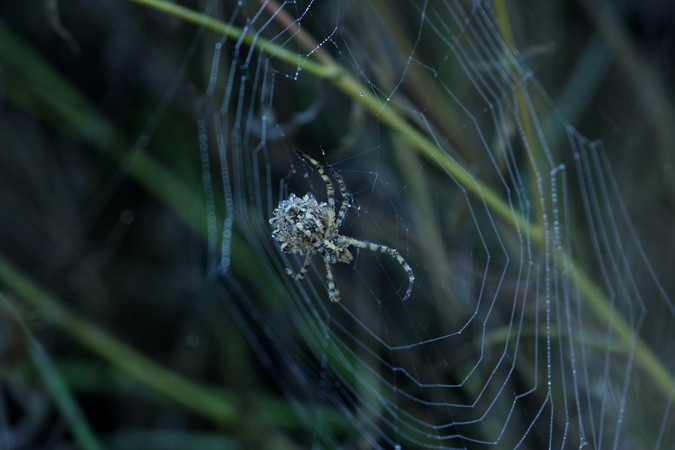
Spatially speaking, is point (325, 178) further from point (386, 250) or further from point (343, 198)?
point (386, 250)

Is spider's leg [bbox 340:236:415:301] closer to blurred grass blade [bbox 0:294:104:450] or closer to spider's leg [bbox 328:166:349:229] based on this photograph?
spider's leg [bbox 328:166:349:229]

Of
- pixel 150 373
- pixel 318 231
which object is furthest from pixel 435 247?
pixel 150 373

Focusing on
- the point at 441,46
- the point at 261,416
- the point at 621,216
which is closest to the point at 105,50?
the point at 441,46

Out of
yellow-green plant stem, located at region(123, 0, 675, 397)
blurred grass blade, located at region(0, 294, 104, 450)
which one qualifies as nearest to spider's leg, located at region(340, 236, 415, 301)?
yellow-green plant stem, located at region(123, 0, 675, 397)

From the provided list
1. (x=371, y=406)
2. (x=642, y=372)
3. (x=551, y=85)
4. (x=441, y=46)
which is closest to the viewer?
(x=642, y=372)

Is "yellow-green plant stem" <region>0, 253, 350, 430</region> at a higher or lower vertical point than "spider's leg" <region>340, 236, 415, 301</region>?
lower

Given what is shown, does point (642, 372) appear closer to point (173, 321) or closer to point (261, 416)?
point (261, 416)

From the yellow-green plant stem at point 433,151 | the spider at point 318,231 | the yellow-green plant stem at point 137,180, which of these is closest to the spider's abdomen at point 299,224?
the spider at point 318,231
